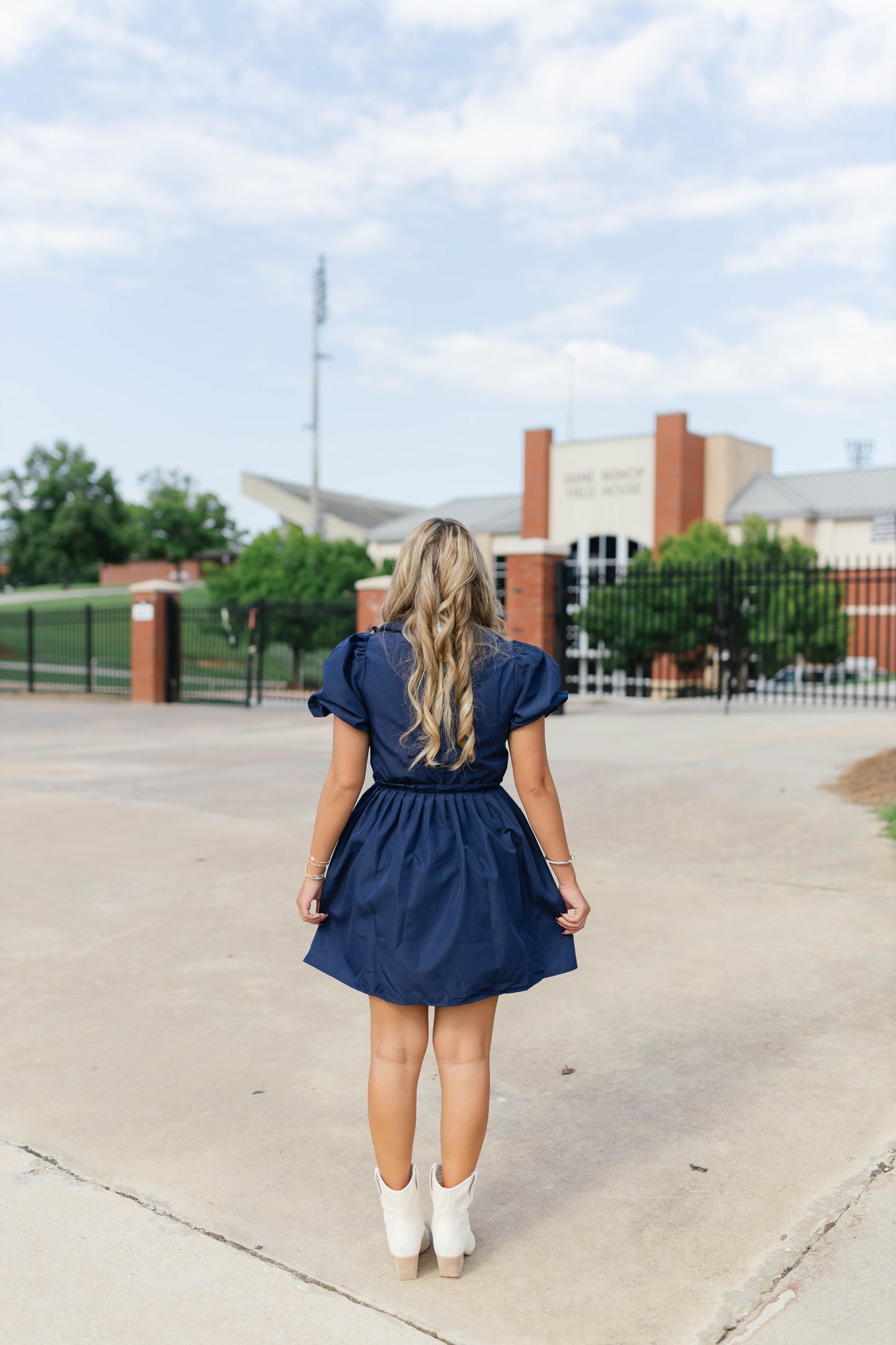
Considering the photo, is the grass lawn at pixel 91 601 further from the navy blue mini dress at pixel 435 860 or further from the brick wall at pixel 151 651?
the navy blue mini dress at pixel 435 860

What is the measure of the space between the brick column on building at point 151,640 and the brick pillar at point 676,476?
72.2 feet

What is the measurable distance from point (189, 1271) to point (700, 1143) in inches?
54.3

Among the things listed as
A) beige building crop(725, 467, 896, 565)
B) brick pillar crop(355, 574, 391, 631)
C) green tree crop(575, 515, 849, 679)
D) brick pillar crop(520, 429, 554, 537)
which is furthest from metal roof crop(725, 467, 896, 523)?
brick pillar crop(355, 574, 391, 631)

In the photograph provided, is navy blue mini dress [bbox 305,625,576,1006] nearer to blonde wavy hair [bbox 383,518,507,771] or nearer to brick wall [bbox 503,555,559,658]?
blonde wavy hair [bbox 383,518,507,771]

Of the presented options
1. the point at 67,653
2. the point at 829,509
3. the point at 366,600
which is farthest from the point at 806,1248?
the point at 829,509

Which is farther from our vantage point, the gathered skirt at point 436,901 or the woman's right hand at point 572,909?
the woman's right hand at point 572,909

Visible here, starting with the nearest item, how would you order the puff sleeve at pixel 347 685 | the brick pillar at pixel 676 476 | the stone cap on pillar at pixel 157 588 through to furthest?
the puff sleeve at pixel 347 685 → the stone cap on pillar at pixel 157 588 → the brick pillar at pixel 676 476

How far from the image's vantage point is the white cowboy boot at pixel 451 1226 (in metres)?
2.38

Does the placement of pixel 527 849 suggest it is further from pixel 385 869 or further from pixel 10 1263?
pixel 10 1263

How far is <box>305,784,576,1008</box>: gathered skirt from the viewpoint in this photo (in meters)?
2.35

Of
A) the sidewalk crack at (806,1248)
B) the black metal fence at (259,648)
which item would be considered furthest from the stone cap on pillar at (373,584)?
the sidewalk crack at (806,1248)

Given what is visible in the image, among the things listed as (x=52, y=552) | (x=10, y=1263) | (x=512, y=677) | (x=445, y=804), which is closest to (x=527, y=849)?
(x=445, y=804)

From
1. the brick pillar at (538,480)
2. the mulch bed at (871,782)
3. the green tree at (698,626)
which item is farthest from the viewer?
the brick pillar at (538,480)

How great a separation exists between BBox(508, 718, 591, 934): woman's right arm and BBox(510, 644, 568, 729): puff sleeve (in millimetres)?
26
